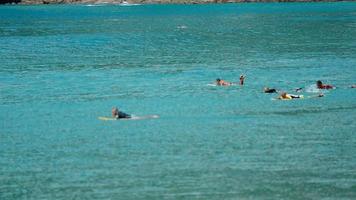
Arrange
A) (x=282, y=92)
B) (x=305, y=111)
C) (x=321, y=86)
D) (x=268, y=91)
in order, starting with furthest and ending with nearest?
(x=321, y=86) → (x=268, y=91) → (x=282, y=92) → (x=305, y=111)

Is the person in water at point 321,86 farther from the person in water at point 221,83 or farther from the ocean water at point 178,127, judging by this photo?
the person in water at point 221,83

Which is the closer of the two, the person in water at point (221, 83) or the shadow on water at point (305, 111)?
the shadow on water at point (305, 111)

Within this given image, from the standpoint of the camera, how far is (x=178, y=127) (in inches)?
2050

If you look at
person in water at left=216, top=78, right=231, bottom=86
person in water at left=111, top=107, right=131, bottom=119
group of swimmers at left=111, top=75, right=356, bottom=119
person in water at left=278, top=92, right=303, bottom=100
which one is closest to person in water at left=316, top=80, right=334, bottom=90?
group of swimmers at left=111, top=75, right=356, bottom=119

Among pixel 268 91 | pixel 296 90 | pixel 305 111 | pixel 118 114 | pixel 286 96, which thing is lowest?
pixel 296 90

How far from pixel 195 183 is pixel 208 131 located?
12.1 m

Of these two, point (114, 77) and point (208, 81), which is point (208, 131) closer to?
point (208, 81)

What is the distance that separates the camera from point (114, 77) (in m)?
77.1

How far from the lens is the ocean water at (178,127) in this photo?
127 feet

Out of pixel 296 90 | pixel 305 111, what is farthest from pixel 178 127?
pixel 296 90

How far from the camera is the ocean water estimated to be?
3875cm

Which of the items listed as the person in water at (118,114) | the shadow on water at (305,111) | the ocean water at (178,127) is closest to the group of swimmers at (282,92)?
the ocean water at (178,127)

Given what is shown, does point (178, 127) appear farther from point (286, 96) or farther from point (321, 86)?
point (321, 86)

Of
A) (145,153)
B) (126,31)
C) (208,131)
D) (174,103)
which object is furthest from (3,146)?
(126,31)
